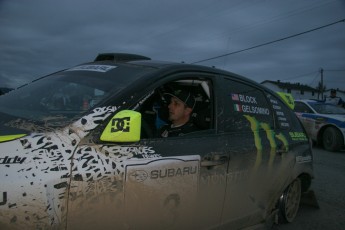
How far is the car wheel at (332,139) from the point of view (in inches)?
490

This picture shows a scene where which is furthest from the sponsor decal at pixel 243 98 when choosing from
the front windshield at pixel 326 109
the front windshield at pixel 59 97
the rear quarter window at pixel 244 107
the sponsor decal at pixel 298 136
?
the front windshield at pixel 326 109

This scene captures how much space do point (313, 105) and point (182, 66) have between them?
11496mm

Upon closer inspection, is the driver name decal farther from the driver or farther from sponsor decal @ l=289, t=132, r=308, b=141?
sponsor decal @ l=289, t=132, r=308, b=141

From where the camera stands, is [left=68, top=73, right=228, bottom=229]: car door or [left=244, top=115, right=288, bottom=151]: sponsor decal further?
[left=244, top=115, right=288, bottom=151]: sponsor decal

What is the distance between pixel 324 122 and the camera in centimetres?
1298

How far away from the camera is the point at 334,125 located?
41.7ft

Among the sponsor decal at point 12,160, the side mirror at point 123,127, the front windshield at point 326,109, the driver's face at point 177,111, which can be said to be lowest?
the sponsor decal at point 12,160

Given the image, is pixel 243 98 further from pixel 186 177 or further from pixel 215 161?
pixel 186 177

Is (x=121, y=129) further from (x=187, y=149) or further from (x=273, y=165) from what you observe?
(x=273, y=165)

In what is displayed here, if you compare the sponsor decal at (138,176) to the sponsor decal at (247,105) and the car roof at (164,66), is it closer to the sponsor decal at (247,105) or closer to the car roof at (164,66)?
the car roof at (164,66)

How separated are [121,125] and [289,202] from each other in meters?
2.93

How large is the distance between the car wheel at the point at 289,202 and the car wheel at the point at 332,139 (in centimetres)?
829

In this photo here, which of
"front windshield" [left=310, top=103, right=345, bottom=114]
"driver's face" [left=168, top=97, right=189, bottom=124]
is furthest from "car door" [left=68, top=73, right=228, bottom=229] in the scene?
"front windshield" [left=310, top=103, right=345, bottom=114]

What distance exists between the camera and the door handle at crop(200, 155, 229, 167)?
309cm
